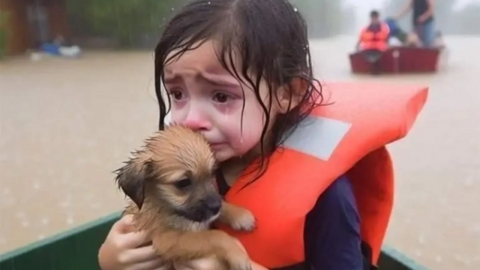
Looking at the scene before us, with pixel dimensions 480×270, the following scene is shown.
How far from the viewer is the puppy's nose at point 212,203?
98 cm

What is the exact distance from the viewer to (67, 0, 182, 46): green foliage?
7.40 m

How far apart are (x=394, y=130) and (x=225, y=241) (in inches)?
15.3

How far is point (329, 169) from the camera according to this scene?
1.12m

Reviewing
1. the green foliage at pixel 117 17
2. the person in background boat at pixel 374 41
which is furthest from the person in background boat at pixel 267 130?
the green foliage at pixel 117 17

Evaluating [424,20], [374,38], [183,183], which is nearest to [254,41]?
[183,183]

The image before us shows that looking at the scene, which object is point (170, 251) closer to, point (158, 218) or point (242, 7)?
point (158, 218)

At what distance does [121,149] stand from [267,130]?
3.68m

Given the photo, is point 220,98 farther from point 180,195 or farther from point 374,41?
point 374,41

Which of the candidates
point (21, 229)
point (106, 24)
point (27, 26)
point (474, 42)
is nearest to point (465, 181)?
point (21, 229)

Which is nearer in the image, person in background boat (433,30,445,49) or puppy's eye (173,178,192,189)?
puppy's eye (173,178,192,189)

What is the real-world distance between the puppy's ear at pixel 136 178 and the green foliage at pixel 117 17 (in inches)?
245

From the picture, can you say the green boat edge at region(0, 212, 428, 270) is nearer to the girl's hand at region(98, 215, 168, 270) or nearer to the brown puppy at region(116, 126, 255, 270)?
the girl's hand at region(98, 215, 168, 270)

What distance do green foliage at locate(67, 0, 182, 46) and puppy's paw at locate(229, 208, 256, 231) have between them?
6186 millimetres

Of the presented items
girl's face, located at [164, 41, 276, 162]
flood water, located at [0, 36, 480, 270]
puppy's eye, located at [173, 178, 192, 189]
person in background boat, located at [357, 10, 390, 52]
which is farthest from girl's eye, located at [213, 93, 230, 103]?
person in background boat, located at [357, 10, 390, 52]
